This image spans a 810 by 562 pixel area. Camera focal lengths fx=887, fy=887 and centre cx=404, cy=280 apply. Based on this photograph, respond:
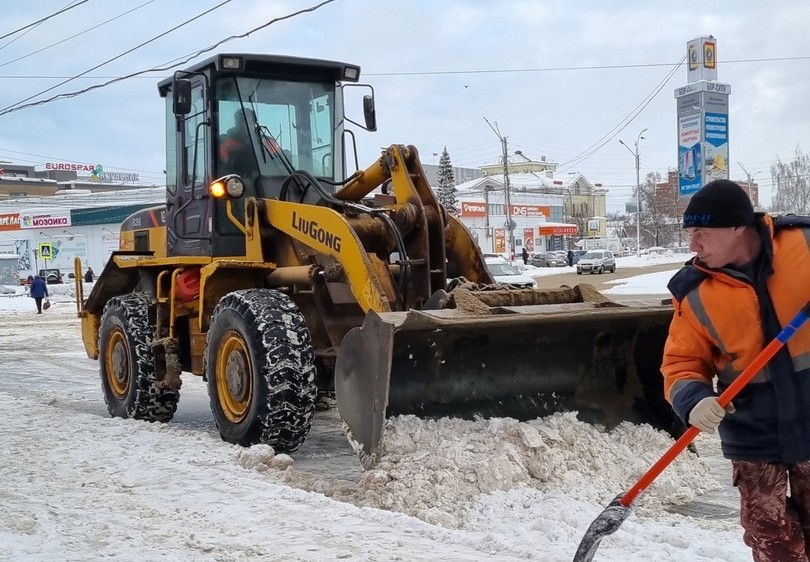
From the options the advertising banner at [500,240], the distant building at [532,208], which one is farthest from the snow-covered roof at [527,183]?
the advertising banner at [500,240]

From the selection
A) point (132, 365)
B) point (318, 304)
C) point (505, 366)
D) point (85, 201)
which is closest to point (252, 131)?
point (318, 304)

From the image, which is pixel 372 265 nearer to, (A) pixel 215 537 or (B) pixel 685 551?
(A) pixel 215 537

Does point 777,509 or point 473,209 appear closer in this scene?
point 777,509

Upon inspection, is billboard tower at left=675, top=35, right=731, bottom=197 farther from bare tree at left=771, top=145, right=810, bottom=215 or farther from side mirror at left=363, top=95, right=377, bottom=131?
bare tree at left=771, top=145, right=810, bottom=215

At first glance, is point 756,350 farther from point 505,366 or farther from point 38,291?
point 38,291

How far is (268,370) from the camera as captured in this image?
6.04 m

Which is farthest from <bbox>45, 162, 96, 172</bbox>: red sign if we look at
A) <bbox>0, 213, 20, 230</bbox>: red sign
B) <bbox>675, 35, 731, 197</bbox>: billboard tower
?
<bbox>675, 35, 731, 197</bbox>: billboard tower

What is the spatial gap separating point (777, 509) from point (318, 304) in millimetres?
4210

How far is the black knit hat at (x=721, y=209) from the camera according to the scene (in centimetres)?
291

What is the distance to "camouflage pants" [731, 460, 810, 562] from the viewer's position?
293 cm

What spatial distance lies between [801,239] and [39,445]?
5.85 metres

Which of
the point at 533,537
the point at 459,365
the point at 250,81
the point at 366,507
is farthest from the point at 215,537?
the point at 250,81

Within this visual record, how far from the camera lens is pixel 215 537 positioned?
446 centimetres

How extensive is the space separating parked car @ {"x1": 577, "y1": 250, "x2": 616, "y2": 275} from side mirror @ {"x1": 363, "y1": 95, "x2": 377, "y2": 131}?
40.5 m
